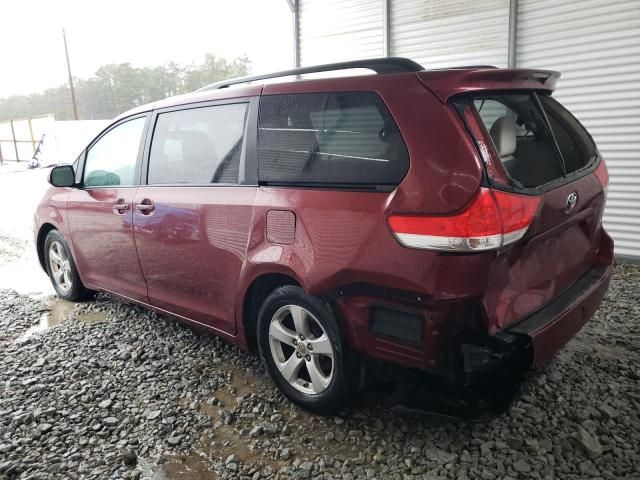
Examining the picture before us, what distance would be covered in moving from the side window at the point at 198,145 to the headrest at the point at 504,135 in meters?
1.36

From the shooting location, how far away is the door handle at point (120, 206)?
3.47 metres

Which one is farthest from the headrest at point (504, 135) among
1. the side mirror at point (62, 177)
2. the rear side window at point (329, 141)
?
the side mirror at point (62, 177)

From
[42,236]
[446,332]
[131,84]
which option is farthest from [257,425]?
[131,84]

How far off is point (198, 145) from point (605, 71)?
4.71m

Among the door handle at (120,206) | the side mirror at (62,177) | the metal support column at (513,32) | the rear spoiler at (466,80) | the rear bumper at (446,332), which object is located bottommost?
the rear bumper at (446,332)

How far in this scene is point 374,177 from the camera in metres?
2.14

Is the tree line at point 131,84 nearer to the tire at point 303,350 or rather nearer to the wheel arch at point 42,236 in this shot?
the wheel arch at point 42,236

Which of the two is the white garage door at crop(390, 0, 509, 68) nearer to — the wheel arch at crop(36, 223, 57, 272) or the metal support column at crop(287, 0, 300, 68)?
the metal support column at crop(287, 0, 300, 68)

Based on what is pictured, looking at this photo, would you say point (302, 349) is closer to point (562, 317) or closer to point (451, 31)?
point (562, 317)

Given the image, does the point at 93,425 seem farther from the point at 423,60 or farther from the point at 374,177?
the point at 423,60

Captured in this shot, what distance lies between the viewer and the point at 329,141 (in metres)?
2.35

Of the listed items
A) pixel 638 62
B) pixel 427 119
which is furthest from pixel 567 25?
pixel 427 119

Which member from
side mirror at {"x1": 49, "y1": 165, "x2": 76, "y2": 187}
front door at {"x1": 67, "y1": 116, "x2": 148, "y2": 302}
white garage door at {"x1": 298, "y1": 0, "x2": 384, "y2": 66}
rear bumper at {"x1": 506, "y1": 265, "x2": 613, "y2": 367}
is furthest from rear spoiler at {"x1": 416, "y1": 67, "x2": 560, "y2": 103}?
white garage door at {"x1": 298, "y1": 0, "x2": 384, "y2": 66}

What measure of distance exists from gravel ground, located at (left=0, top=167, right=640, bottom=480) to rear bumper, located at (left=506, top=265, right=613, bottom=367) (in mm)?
516
